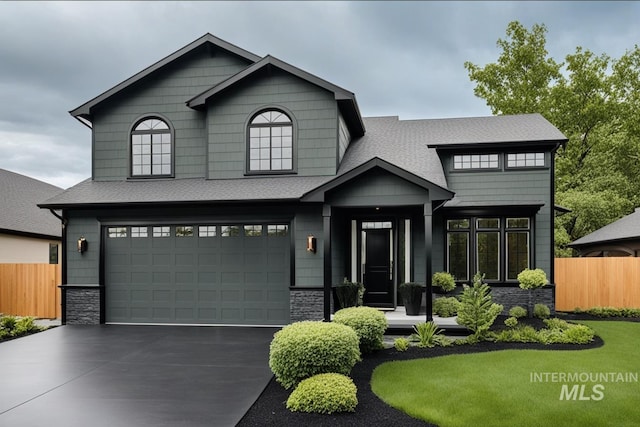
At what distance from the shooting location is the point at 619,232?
17.5 meters

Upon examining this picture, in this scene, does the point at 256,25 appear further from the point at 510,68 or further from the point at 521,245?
the point at 510,68

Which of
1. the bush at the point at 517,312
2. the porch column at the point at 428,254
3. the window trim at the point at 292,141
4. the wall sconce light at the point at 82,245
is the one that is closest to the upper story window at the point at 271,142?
the window trim at the point at 292,141

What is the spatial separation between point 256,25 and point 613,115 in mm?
19140

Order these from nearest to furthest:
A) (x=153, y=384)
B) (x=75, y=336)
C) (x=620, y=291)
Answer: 1. (x=153, y=384)
2. (x=75, y=336)
3. (x=620, y=291)

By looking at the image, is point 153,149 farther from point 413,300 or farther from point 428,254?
point 413,300

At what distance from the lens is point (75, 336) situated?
416 inches

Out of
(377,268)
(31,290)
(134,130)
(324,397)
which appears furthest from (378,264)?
(31,290)

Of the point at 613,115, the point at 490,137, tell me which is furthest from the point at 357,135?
the point at 613,115

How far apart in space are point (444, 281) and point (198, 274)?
6410mm

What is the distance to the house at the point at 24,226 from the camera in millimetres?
17098

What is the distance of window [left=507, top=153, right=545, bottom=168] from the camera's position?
13188 mm

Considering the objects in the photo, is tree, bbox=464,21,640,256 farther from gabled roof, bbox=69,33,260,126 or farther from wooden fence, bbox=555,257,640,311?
gabled roof, bbox=69,33,260,126

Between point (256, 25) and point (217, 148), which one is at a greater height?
point (256, 25)

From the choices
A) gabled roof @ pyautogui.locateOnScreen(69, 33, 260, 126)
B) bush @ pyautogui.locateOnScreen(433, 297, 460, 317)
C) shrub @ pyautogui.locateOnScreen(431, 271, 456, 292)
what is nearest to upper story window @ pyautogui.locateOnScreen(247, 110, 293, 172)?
gabled roof @ pyautogui.locateOnScreen(69, 33, 260, 126)
